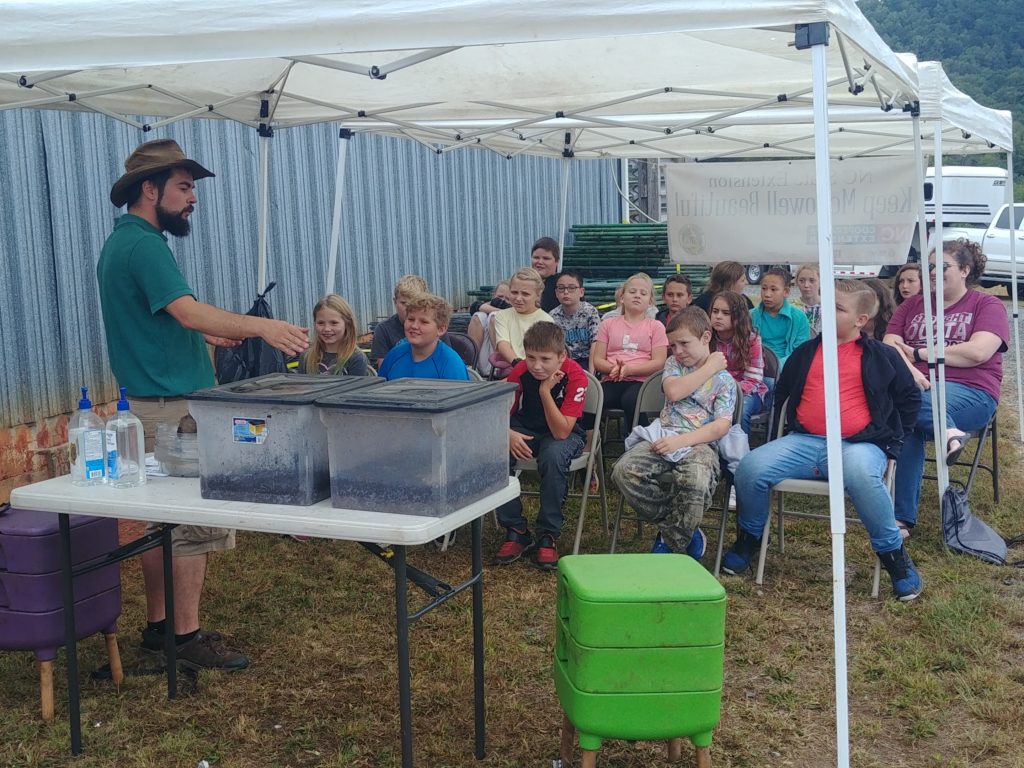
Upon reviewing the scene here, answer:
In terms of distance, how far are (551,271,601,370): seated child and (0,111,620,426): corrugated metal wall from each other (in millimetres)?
2305

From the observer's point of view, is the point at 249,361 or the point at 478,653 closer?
the point at 478,653

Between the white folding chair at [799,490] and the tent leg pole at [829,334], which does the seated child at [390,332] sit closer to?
the white folding chair at [799,490]

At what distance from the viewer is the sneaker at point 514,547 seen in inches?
200

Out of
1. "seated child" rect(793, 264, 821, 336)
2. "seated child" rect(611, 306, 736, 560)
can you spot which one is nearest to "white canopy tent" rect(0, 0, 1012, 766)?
"seated child" rect(793, 264, 821, 336)

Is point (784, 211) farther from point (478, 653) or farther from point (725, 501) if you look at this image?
point (478, 653)

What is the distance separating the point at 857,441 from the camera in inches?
183

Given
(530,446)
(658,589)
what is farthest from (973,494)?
(658,589)

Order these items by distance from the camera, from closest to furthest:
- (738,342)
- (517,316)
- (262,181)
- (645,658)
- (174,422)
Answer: (645,658), (174,422), (738,342), (262,181), (517,316)

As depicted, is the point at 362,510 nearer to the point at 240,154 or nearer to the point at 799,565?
the point at 799,565

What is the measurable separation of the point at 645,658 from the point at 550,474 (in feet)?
7.17

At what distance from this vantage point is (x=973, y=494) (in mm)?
6141

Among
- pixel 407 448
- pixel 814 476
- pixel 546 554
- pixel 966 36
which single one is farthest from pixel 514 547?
pixel 966 36

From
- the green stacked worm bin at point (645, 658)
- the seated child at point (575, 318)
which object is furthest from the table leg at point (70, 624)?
the seated child at point (575, 318)

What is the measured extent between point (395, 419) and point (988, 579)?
3318 millimetres
